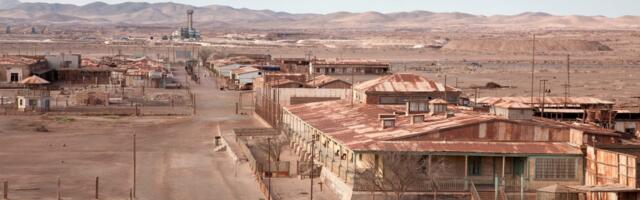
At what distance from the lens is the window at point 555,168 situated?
30141mm

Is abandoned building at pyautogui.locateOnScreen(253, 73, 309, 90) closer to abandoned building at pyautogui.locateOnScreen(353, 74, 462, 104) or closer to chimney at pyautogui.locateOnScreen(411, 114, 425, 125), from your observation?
abandoned building at pyautogui.locateOnScreen(353, 74, 462, 104)

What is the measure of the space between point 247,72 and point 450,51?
310ft

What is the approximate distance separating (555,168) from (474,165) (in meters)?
2.00

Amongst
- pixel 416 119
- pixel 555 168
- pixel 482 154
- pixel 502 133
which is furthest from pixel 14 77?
pixel 555 168

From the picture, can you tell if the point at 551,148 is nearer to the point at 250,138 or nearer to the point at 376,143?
the point at 376,143

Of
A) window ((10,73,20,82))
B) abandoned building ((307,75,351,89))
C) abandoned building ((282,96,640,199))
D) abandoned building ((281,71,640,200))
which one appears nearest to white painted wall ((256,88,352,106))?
abandoned building ((307,75,351,89))

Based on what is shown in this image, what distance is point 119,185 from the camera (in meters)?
34.7

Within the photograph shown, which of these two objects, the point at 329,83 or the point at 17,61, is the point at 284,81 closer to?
the point at 329,83

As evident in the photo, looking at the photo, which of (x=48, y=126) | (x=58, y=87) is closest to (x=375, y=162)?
(x=48, y=126)

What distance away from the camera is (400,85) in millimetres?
46062

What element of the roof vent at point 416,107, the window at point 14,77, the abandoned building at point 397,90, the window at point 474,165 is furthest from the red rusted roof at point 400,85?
the window at point 14,77

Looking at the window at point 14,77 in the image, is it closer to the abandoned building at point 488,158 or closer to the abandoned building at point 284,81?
the abandoned building at point 284,81

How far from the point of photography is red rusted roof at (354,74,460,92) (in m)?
45.3

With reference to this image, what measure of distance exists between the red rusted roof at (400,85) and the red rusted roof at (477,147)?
13903 mm
